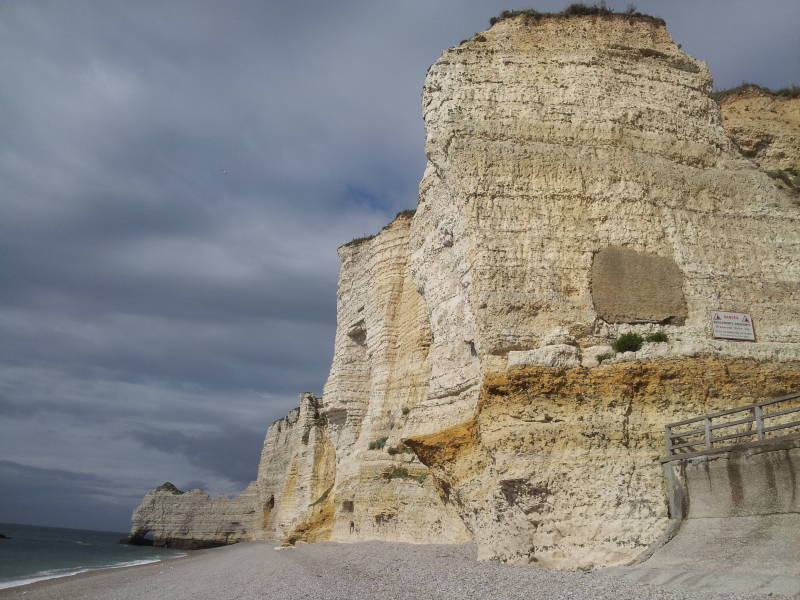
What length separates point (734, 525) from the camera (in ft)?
27.2

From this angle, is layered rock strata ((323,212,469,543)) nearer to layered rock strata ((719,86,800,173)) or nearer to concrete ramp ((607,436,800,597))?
concrete ramp ((607,436,800,597))

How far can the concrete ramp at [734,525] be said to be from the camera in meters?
7.15

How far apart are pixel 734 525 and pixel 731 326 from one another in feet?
15.0

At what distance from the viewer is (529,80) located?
14.1 meters

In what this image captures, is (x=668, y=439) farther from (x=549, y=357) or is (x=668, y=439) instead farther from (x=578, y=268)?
(x=578, y=268)

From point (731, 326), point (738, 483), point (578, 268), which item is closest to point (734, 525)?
point (738, 483)

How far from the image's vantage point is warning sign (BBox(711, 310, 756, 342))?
38.0 feet

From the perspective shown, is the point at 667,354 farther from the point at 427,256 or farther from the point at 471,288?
the point at 427,256

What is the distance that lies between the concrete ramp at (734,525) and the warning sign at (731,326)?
10.9 feet

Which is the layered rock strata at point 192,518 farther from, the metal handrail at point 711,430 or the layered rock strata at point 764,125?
the metal handrail at point 711,430

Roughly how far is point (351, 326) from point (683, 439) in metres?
19.2

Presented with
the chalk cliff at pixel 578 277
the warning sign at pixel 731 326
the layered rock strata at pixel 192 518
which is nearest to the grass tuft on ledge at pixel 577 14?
the chalk cliff at pixel 578 277

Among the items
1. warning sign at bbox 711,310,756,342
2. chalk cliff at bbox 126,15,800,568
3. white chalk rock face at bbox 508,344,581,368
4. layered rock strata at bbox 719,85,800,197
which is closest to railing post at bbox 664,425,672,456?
chalk cliff at bbox 126,15,800,568

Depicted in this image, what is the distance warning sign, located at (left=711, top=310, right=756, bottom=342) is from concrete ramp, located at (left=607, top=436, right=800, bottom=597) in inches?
131
